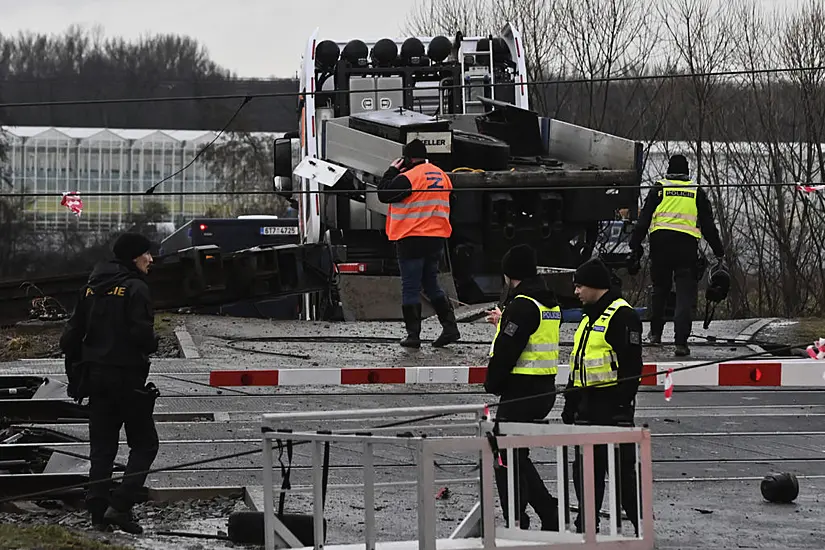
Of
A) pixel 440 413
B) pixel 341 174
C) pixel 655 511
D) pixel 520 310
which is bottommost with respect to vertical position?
pixel 655 511

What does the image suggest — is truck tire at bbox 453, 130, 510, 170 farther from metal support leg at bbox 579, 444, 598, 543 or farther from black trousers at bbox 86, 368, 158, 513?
metal support leg at bbox 579, 444, 598, 543

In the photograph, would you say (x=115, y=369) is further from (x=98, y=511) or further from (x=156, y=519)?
(x=156, y=519)

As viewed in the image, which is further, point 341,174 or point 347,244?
point 347,244

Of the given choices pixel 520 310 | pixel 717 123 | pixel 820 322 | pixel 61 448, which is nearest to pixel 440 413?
pixel 520 310

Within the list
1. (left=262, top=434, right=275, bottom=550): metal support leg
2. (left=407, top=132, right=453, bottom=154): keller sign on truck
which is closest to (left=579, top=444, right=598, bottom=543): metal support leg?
(left=262, top=434, right=275, bottom=550): metal support leg

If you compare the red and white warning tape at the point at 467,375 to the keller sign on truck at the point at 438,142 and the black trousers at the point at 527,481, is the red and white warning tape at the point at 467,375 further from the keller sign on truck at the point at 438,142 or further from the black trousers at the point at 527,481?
the keller sign on truck at the point at 438,142

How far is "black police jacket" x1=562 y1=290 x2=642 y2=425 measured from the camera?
6848mm

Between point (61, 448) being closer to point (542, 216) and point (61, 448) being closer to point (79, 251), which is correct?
point (542, 216)

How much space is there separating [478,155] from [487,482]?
379 inches

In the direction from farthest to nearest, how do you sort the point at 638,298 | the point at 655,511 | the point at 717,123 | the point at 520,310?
the point at 717,123 → the point at 638,298 → the point at 655,511 → the point at 520,310

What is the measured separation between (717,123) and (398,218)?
14620mm

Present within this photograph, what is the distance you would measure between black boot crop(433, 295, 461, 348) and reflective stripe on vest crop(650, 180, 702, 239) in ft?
6.47

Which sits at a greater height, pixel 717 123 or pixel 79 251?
pixel 717 123

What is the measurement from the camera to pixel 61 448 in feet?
29.5
